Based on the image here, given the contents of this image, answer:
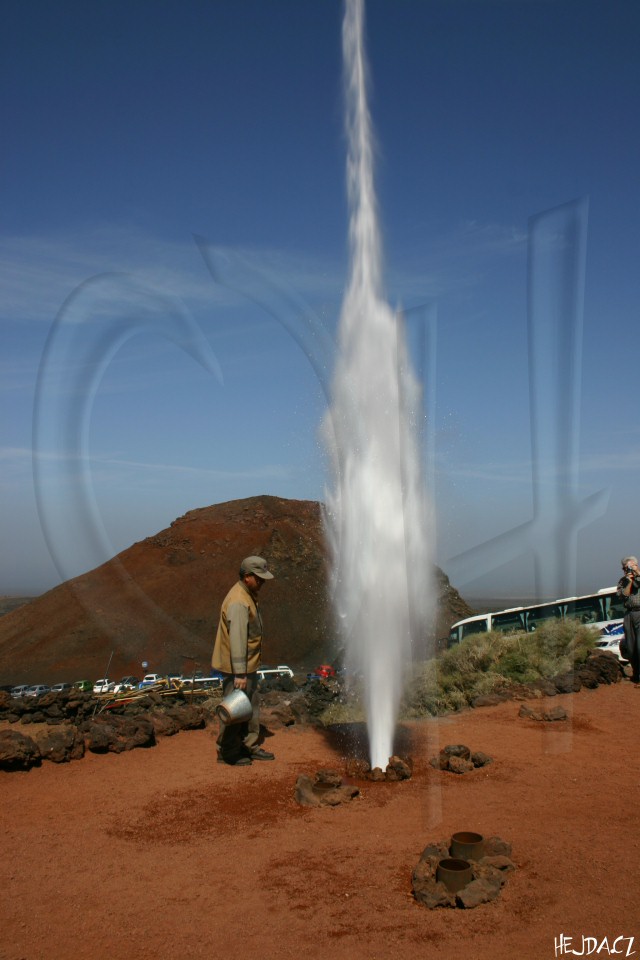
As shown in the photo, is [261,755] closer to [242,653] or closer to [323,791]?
[242,653]

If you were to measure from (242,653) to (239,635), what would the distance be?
0.18 metres

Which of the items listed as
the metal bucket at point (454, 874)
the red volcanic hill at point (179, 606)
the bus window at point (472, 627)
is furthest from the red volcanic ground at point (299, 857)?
the red volcanic hill at point (179, 606)

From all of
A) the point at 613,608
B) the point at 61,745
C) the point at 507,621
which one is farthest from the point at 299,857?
the point at 507,621

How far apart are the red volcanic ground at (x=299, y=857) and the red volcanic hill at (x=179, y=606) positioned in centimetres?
3554

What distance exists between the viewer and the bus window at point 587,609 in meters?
19.1

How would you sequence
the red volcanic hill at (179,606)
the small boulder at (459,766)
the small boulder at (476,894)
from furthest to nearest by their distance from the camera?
the red volcanic hill at (179,606) → the small boulder at (459,766) → the small boulder at (476,894)

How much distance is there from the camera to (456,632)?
74.3 feet

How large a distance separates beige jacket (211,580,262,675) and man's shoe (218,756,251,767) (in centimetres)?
92

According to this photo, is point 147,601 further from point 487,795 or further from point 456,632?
point 487,795

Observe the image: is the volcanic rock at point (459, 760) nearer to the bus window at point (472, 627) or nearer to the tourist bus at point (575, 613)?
the tourist bus at point (575, 613)

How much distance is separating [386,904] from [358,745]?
435cm

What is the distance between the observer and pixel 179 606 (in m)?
48.0

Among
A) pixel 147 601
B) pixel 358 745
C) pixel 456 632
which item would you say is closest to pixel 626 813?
A: pixel 358 745

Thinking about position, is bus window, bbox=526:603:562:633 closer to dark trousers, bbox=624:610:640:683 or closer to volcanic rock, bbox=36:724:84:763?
dark trousers, bbox=624:610:640:683
